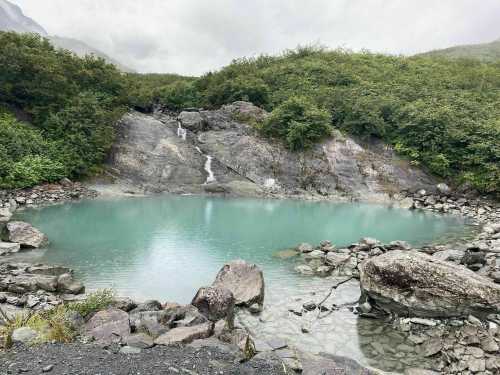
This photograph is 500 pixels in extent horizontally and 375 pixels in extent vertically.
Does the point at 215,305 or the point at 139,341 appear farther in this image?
the point at 215,305

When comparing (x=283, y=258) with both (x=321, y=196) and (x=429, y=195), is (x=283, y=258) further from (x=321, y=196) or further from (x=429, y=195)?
(x=429, y=195)

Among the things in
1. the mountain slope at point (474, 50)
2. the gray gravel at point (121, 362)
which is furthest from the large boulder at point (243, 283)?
the mountain slope at point (474, 50)

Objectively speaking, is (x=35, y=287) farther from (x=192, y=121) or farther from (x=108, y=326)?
(x=192, y=121)

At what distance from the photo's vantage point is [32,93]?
32.2 meters

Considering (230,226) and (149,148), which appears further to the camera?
(149,148)

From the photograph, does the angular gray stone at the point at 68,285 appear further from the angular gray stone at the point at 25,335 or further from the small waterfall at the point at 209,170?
the small waterfall at the point at 209,170

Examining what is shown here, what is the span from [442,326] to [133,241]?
526 inches

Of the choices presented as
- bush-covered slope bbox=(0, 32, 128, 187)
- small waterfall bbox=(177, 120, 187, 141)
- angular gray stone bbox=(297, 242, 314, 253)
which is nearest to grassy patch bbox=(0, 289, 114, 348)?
angular gray stone bbox=(297, 242, 314, 253)

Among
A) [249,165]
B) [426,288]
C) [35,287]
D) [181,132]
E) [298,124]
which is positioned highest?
[298,124]

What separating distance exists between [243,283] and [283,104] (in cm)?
3032

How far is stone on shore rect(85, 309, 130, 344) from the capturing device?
24.5 ft

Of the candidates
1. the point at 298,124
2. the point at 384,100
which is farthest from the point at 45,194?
the point at 384,100

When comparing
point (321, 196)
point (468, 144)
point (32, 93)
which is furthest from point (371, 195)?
point (32, 93)

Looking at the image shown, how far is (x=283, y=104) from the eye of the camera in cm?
3912
